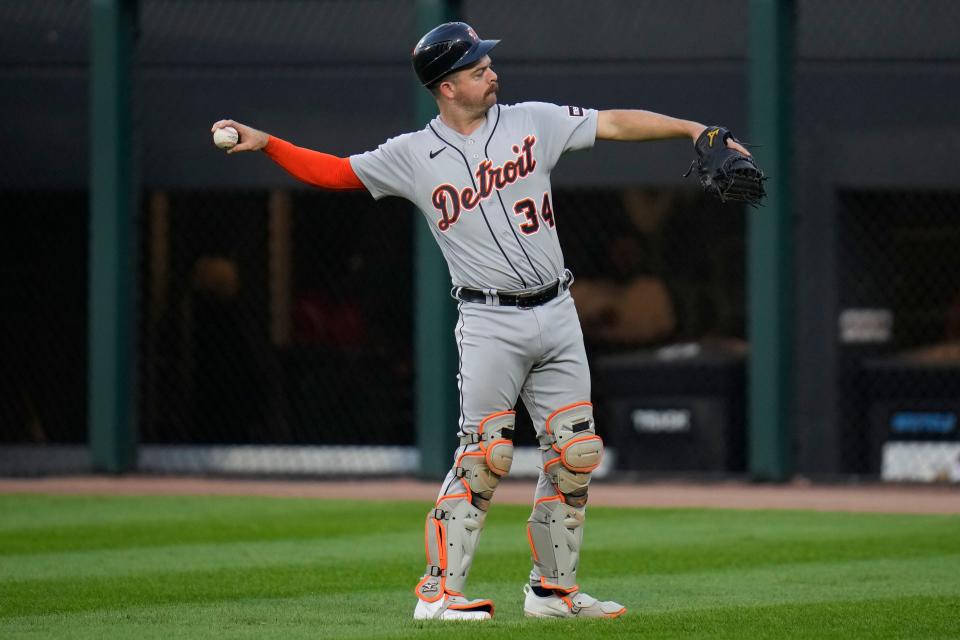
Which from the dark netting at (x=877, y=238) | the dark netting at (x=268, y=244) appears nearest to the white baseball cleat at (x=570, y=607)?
the dark netting at (x=877, y=238)

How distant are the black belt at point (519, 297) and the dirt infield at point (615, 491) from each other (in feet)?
15.1

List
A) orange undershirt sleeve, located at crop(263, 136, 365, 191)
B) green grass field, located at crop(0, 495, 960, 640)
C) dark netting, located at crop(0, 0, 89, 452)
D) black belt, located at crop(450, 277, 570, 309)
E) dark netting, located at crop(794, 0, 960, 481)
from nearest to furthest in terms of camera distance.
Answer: green grass field, located at crop(0, 495, 960, 640) → black belt, located at crop(450, 277, 570, 309) → orange undershirt sleeve, located at crop(263, 136, 365, 191) → dark netting, located at crop(794, 0, 960, 481) → dark netting, located at crop(0, 0, 89, 452)

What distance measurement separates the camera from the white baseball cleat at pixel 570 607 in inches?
232

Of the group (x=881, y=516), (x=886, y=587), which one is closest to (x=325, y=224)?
(x=881, y=516)

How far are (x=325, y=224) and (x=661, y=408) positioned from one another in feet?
10.1

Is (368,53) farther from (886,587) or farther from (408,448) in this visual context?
(886,587)

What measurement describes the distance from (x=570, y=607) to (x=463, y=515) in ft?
1.62

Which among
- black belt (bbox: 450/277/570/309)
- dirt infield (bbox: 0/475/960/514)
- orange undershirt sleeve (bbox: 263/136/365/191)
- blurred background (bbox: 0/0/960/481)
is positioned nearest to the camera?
black belt (bbox: 450/277/570/309)

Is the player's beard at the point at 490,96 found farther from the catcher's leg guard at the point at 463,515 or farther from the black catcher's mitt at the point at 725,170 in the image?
the catcher's leg guard at the point at 463,515

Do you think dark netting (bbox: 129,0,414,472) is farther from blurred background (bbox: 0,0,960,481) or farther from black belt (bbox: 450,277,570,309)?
black belt (bbox: 450,277,570,309)

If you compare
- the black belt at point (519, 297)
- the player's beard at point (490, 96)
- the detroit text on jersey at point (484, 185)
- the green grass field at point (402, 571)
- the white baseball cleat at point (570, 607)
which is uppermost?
the player's beard at point (490, 96)

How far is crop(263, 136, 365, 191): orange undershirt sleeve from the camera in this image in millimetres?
6074

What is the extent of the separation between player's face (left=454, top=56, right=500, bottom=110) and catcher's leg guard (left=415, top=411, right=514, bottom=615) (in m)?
1.10

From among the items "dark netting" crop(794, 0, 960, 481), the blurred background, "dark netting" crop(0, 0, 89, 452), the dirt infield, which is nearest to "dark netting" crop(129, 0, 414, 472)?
the blurred background
